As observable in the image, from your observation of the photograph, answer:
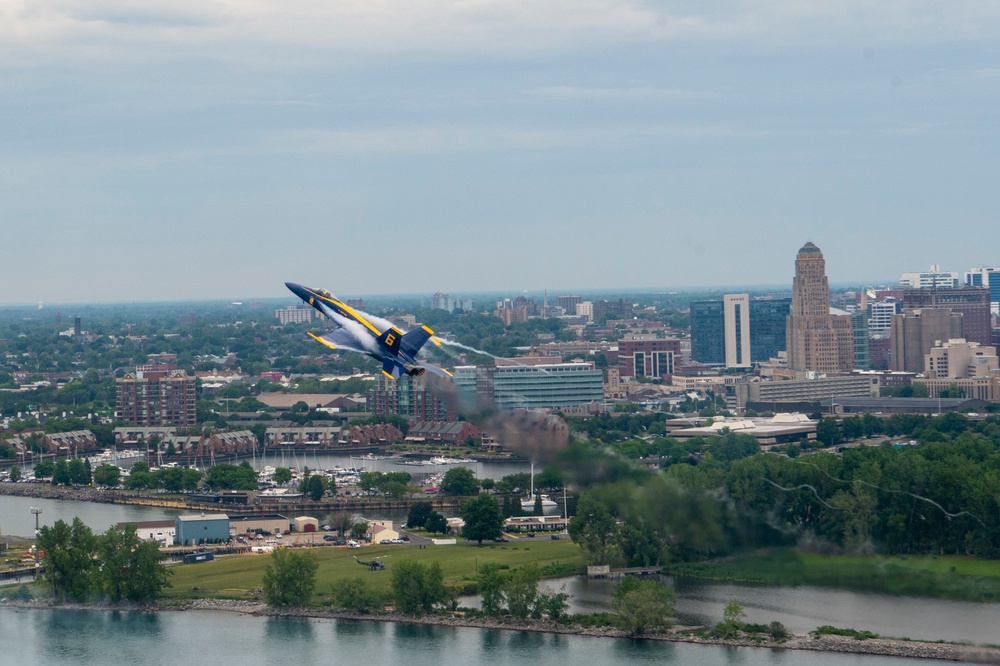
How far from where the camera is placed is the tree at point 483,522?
34750 mm

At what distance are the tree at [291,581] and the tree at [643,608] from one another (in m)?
5.20

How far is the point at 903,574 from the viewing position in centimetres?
2742

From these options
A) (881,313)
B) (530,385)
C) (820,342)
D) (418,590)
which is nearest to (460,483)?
(530,385)

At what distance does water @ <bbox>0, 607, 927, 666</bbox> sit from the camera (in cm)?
2583

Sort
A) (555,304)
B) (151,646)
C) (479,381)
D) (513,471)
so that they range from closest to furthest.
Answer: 1. (151,646)
2. (479,381)
3. (513,471)
4. (555,304)

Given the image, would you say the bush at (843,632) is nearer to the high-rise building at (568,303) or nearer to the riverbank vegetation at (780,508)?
the riverbank vegetation at (780,508)

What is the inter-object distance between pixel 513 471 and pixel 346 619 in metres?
21.1

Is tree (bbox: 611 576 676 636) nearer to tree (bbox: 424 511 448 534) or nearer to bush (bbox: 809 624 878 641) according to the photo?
bush (bbox: 809 624 878 641)

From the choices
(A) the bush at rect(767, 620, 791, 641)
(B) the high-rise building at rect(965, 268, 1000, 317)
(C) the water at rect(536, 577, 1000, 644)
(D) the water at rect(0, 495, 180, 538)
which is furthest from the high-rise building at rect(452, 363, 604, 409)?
(B) the high-rise building at rect(965, 268, 1000, 317)

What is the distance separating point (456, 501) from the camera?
1705 inches

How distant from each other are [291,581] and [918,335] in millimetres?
53523

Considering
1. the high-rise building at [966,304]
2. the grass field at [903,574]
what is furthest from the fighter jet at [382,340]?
the high-rise building at [966,304]

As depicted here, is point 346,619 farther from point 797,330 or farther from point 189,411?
point 797,330

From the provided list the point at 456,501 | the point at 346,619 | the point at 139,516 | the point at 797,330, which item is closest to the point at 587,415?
the point at 456,501
